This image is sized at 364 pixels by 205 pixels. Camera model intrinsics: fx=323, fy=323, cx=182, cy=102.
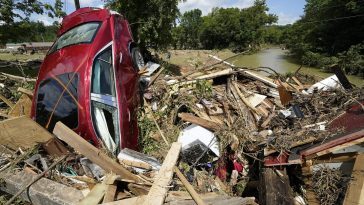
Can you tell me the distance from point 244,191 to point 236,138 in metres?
0.85

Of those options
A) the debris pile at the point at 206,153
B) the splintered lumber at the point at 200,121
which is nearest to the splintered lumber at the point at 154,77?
the debris pile at the point at 206,153

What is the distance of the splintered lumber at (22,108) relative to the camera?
5.39 m

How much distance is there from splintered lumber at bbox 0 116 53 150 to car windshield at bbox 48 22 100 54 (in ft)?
6.25

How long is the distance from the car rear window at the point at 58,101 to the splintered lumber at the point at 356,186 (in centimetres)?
336

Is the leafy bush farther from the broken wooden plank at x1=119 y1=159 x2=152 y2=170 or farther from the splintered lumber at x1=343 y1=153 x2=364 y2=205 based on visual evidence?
the broken wooden plank at x1=119 y1=159 x2=152 y2=170

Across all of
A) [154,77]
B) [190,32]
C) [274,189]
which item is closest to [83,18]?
[154,77]

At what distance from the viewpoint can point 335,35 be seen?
3189cm

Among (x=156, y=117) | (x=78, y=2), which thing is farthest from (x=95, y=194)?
(x=78, y=2)

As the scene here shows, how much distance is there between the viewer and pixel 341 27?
3092 cm

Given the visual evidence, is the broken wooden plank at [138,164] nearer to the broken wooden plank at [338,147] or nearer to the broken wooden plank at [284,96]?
the broken wooden plank at [338,147]

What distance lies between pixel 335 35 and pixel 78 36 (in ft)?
104

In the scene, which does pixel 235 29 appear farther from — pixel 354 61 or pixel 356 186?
pixel 356 186

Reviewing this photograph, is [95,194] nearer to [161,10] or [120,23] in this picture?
[120,23]

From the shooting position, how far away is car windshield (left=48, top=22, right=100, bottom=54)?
5.50 metres
